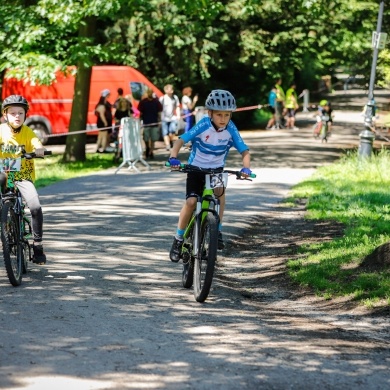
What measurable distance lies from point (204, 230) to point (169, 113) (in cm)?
1907

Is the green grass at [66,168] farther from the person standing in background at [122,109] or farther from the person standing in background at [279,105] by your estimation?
the person standing in background at [279,105]

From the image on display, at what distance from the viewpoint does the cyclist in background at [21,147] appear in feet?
30.3

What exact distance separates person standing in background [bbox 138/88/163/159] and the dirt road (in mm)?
12306

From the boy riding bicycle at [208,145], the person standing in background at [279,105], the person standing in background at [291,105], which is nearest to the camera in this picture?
the boy riding bicycle at [208,145]

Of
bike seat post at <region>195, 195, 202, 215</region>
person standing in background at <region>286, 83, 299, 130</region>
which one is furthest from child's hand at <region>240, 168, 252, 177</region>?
person standing in background at <region>286, 83, 299, 130</region>

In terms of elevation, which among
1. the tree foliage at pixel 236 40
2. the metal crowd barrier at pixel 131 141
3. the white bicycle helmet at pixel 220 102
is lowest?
the metal crowd barrier at pixel 131 141

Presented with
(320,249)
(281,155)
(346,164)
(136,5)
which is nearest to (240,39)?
(281,155)

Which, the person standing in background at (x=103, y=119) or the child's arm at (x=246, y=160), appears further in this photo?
the person standing in background at (x=103, y=119)

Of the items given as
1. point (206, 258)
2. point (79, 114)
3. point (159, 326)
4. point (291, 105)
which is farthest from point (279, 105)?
point (159, 326)

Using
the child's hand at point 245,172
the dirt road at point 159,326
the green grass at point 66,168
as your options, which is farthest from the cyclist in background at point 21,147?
the green grass at point 66,168

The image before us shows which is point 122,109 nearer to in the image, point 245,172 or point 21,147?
point 21,147

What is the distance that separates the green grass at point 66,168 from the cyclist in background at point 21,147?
1125cm

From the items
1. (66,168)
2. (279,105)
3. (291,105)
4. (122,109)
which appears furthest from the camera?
(279,105)

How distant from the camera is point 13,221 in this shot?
29.8 ft
